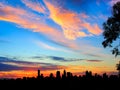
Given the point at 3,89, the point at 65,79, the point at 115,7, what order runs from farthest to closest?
the point at 115,7, the point at 65,79, the point at 3,89

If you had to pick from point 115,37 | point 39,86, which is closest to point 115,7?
point 115,37

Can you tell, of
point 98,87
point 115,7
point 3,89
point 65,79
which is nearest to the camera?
point 3,89

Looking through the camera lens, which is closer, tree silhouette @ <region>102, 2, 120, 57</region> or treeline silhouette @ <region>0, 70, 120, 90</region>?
treeline silhouette @ <region>0, 70, 120, 90</region>

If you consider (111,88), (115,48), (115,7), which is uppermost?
(115,7)

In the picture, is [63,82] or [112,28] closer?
[63,82]

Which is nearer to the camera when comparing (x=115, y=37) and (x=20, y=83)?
(x=20, y=83)

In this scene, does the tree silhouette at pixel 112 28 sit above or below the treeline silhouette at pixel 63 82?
above

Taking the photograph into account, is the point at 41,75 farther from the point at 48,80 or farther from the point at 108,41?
the point at 108,41

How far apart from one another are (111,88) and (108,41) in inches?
659

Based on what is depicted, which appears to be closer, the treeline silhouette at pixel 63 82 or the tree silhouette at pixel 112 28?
the treeline silhouette at pixel 63 82

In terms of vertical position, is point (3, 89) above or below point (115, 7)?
below

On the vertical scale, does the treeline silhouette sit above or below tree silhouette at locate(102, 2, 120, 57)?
below

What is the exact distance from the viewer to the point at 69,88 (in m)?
27.9

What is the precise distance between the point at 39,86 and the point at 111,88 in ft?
29.0
